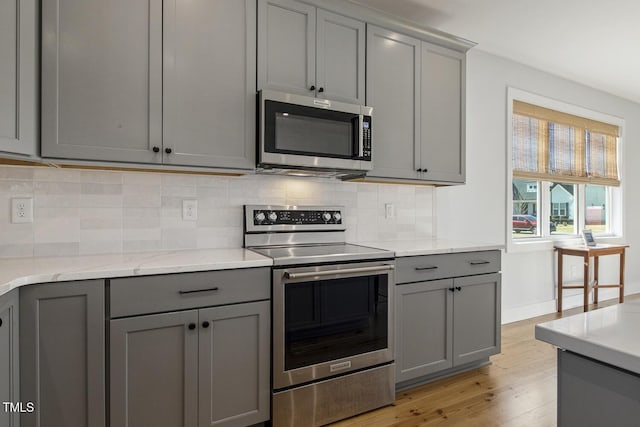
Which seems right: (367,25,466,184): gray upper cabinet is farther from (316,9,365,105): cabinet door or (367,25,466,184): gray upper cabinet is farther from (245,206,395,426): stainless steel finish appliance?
(245,206,395,426): stainless steel finish appliance

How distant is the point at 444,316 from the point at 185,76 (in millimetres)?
2093

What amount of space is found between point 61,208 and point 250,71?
4.06 feet

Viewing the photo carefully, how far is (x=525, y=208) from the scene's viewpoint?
3.99 meters

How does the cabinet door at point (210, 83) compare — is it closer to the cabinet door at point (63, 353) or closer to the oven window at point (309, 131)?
the oven window at point (309, 131)

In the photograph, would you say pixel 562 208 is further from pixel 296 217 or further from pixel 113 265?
pixel 113 265

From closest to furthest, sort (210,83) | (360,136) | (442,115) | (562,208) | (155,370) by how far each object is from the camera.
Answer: (155,370) → (210,83) → (360,136) → (442,115) → (562,208)

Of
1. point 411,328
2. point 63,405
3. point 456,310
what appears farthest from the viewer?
point 456,310

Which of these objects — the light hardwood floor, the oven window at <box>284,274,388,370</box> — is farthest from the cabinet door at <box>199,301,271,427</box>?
the light hardwood floor

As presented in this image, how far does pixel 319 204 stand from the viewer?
261cm

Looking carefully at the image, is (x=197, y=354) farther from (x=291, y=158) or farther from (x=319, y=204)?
(x=319, y=204)

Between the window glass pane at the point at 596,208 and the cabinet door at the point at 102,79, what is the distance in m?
5.02

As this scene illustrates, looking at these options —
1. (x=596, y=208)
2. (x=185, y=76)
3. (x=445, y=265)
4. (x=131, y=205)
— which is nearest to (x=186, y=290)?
(x=131, y=205)

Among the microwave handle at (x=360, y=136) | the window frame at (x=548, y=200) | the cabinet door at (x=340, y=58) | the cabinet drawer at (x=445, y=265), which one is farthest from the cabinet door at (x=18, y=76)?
the window frame at (x=548, y=200)

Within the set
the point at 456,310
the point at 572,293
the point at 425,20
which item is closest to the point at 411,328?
the point at 456,310
